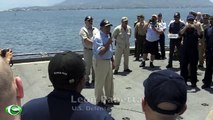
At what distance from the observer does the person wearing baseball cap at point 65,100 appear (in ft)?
7.94

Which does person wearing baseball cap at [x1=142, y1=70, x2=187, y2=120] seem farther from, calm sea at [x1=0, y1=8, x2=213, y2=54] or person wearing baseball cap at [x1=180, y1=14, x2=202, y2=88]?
calm sea at [x1=0, y1=8, x2=213, y2=54]

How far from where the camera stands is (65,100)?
2443mm

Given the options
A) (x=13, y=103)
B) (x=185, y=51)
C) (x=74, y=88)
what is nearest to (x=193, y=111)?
(x=185, y=51)

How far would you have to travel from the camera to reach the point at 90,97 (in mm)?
7414

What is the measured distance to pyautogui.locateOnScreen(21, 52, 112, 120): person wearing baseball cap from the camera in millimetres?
2420

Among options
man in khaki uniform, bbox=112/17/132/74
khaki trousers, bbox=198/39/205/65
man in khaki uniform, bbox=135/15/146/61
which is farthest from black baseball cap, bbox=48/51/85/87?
man in khaki uniform, bbox=135/15/146/61

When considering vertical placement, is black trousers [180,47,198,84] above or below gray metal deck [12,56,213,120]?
above

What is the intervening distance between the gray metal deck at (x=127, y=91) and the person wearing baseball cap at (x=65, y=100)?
3.69m

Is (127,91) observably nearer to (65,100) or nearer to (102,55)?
(102,55)

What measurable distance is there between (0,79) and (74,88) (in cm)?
91

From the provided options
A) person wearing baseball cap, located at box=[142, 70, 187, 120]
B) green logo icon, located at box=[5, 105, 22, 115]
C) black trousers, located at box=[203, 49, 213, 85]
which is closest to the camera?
green logo icon, located at box=[5, 105, 22, 115]

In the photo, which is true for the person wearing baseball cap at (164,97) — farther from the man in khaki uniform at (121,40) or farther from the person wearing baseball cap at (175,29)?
the person wearing baseball cap at (175,29)

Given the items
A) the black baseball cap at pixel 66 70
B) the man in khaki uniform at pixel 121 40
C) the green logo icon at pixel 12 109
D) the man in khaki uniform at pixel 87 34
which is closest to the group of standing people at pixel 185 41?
the man in khaki uniform at pixel 121 40

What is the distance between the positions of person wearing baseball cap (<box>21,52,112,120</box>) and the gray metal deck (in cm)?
369
